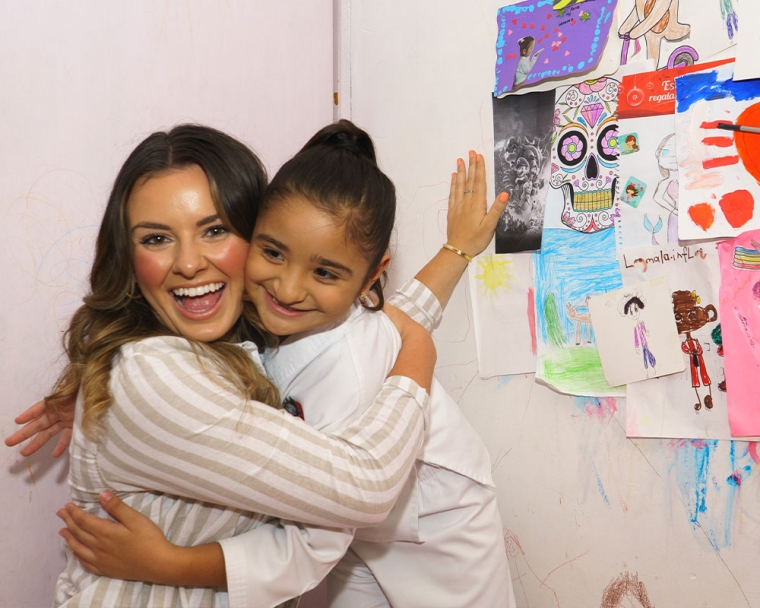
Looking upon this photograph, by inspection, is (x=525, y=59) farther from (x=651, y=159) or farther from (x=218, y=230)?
(x=218, y=230)

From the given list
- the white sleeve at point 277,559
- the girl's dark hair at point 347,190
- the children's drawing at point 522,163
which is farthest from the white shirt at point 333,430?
the children's drawing at point 522,163

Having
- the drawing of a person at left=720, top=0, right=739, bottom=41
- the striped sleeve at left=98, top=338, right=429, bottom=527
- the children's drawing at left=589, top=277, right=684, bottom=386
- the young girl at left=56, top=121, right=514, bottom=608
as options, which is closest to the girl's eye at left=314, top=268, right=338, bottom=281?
the young girl at left=56, top=121, right=514, bottom=608

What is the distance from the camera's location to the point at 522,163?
1321 millimetres

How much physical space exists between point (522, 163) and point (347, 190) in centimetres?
43

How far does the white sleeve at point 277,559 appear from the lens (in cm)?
93

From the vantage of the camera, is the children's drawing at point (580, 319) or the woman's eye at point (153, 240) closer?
the woman's eye at point (153, 240)

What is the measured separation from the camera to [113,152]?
1.33 metres

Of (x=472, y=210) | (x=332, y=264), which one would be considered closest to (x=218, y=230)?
(x=332, y=264)

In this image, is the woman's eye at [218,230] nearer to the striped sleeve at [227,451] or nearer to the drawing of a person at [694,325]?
the striped sleeve at [227,451]

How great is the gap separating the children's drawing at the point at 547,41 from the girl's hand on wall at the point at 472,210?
16cm

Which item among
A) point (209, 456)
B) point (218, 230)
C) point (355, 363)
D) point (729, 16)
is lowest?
point (209, 456)

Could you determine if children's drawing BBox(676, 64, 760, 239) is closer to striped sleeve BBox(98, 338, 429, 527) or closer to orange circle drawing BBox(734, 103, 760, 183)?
orange circle drawing BBox(734, 103, 760, 183)

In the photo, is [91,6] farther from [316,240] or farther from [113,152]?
[316,240]

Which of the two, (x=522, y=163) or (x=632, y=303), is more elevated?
(x=522, y=163)
